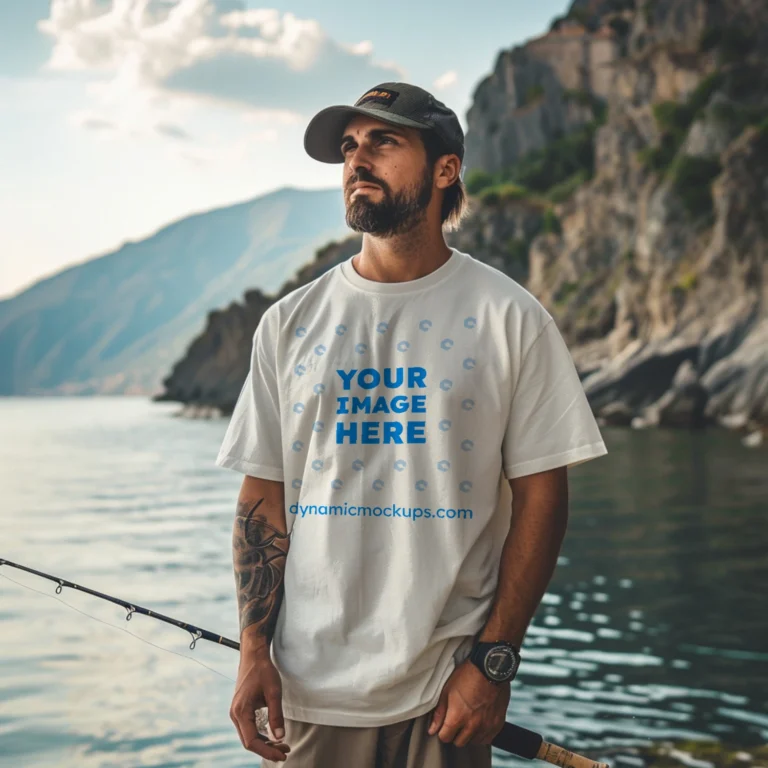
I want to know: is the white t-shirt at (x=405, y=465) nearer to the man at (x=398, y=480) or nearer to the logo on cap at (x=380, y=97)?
the man at (x=398, y=480)

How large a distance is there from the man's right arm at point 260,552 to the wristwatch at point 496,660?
0.59m

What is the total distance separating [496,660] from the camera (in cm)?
266

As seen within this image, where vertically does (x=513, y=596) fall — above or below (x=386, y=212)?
below

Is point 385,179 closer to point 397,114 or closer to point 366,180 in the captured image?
point 366,180

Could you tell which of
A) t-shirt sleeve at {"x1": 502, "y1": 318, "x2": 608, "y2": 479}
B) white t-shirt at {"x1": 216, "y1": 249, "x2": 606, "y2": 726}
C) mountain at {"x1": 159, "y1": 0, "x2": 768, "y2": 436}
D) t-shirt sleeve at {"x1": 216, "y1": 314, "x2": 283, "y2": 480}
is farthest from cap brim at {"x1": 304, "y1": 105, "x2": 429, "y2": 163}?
mountain at {"x1": 159, "y1": 0, "x2": 768, "y2": 436}

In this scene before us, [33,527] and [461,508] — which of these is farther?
[33,527]

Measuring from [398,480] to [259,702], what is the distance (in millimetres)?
699

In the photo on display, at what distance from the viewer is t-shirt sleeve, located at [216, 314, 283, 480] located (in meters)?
2.98

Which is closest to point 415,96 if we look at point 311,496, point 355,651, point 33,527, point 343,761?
point 311,496

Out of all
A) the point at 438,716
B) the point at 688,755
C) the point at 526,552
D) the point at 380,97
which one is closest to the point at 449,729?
the point at 438,716

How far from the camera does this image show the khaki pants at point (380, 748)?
2.66 metres

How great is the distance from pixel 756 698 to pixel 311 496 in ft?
21.1

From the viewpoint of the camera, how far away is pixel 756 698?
8.10 m

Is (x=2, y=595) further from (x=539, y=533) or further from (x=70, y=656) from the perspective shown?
(x=539, y=533)
